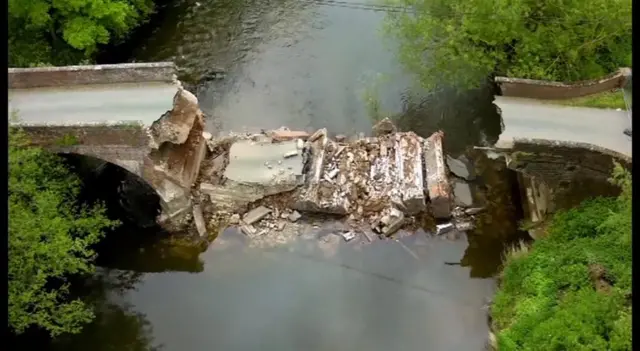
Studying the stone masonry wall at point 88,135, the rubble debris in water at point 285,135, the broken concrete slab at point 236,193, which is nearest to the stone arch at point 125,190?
the broken concrete slab at point 236,193

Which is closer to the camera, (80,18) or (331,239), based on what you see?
(331,239)

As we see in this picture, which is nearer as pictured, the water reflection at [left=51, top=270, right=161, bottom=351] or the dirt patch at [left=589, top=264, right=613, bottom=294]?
the dirt patch at [left=589, top=264, right=613, bottom=294]

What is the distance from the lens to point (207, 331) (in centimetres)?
1873

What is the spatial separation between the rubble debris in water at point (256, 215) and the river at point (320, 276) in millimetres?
509

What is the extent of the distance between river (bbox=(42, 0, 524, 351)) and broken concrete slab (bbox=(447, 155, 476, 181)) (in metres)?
0.32

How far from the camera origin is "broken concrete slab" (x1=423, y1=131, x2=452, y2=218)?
2034cm

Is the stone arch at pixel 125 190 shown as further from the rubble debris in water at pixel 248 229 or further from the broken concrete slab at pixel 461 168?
the broken concrete slab at pixel 461 168

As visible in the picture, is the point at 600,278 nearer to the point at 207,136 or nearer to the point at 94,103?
the point at 207,136

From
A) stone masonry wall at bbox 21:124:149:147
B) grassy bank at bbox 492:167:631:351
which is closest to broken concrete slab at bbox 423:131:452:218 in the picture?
grassy bank at bbox 492:167:631:351

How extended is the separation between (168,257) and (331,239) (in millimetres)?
4433

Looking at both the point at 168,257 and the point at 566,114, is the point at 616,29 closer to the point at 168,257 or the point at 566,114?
the point at 566,114

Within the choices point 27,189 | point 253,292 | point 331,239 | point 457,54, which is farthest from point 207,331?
point 457,54

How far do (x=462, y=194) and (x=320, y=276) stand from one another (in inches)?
190

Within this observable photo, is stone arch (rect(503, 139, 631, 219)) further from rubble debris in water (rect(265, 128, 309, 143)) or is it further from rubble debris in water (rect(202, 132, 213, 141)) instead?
rubble debris in water (rect(202, 132, 213, 141))
